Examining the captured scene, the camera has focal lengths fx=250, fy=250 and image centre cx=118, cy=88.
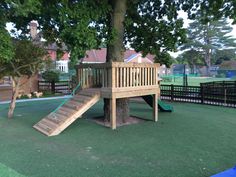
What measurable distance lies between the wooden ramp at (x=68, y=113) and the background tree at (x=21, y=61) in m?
2.38

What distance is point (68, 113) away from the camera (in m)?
7.12

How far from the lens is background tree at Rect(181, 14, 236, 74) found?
187ft

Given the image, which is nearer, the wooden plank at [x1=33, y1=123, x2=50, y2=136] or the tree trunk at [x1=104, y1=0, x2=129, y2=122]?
the wooden plank at [x1=33, y1=123, x2=50, y2=136]

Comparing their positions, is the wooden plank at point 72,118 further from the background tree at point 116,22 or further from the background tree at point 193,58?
the background tree at point 193,58

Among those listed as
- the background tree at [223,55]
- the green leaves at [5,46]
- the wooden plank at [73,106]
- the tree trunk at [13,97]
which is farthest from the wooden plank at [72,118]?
the background tree at [223,55]

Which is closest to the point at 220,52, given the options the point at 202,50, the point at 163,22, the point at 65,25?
the point at 202,50

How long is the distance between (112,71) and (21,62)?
407 cm

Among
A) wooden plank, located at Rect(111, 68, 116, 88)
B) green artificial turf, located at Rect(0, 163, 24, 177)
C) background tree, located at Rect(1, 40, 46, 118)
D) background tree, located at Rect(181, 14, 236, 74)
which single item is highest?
background tree, located at Rect(181, 14, 236, 74)

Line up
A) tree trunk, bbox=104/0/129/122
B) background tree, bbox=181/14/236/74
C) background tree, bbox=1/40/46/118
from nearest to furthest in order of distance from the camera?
tree trunk, bbox=104/0/129/122, background tree, bbox=1/40/46/118, background tree, bbox=181/14/236/74

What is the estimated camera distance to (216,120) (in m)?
8.77

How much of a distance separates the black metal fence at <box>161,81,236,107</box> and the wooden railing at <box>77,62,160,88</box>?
16.9 feet

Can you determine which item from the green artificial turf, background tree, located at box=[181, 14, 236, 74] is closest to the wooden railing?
the green artificial turf

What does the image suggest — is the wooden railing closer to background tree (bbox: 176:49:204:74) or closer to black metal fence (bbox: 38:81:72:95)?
black metal fence (bbox: 38:81:72:95)

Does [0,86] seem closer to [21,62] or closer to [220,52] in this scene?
[21,62]
